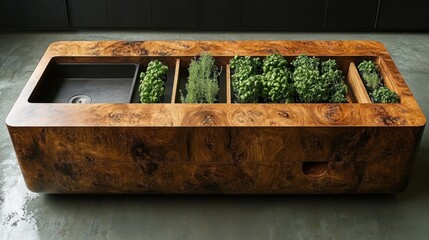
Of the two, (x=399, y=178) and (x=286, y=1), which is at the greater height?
(x=286, y=1)

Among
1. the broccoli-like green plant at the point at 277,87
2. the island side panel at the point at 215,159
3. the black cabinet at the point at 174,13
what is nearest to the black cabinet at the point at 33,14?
the black cabinet at the point at 174,13

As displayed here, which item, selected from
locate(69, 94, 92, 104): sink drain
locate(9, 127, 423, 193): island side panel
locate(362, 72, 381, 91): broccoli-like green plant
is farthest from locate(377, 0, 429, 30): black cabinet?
locate(69, 94, 92, 104): sink drain

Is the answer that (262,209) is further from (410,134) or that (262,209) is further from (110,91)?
(110,91)

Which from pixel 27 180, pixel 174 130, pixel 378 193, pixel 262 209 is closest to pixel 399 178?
pixel 378 193

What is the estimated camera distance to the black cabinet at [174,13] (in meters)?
4.84

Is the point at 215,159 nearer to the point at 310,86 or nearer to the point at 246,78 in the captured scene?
the point at 246,78

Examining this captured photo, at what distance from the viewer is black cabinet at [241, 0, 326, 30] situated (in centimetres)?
483

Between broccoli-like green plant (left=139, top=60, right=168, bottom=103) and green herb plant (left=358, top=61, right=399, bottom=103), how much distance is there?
4.10 ft

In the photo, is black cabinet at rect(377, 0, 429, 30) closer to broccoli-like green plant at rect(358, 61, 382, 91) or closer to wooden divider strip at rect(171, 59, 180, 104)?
broccoli-like green plant at rect(358, 61, 382, 91)

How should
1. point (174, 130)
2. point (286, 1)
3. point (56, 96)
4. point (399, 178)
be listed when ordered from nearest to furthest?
point (174, 130) < point (399, 178) < point (56, 96) < point (286, 1)

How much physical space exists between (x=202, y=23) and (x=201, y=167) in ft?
7.99

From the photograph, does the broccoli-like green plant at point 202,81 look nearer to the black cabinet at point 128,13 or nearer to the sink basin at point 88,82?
the sink basin at point 88,82

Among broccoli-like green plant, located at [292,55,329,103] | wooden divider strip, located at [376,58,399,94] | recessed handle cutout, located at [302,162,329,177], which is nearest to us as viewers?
recessed handle cutout, located at [302,162,329,177]

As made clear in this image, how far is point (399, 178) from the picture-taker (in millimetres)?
2875
